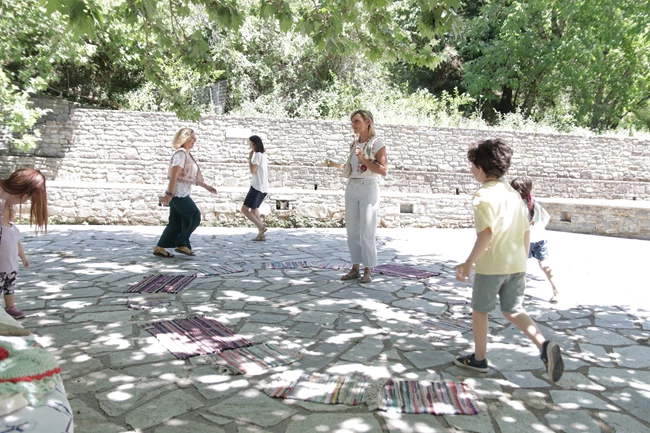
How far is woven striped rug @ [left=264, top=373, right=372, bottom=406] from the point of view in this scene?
2.70 meters

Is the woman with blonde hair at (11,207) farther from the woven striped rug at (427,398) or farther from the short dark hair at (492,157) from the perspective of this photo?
the short dark hair at (492,157)

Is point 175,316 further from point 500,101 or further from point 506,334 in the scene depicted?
point 500,101

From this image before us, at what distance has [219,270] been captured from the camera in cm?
593

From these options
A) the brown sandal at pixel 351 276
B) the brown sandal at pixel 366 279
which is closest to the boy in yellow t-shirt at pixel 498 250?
the brown sandal at pixel 366 279

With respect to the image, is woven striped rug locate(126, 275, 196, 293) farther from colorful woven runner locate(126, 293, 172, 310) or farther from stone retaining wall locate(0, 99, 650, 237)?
stone retaining wall locate(0, 99, 650, 237)

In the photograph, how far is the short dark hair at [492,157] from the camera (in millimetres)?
2879

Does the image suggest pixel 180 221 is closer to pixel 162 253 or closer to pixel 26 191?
pixel 162 253

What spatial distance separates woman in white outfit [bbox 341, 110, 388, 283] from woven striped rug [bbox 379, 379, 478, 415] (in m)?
2.37

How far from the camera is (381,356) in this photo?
11.0 feet

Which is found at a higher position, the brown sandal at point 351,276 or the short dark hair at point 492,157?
the short dark hair at point 492,157

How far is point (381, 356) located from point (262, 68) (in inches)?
600

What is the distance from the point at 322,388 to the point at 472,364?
992 millimetres

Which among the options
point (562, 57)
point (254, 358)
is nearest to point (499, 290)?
point (254, 358)

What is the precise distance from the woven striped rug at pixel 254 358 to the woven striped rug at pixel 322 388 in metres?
0.21
